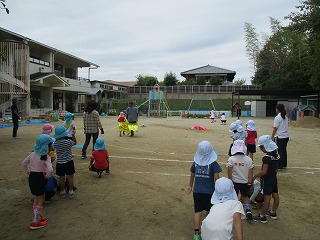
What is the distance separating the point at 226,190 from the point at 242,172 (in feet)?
4.02

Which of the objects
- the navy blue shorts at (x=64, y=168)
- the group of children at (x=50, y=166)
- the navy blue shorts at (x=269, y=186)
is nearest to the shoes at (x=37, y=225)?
the group of children at (x=50, y=166)

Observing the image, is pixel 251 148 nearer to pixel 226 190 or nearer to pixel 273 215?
pixel 273 215

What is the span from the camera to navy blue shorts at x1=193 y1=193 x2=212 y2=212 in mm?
3441

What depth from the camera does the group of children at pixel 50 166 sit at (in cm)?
385

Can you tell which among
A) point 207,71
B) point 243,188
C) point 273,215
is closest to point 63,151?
point 243,188

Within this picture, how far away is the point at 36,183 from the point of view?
152 inches

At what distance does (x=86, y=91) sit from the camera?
35875 millimetres

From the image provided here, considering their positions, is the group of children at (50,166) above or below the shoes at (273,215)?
above

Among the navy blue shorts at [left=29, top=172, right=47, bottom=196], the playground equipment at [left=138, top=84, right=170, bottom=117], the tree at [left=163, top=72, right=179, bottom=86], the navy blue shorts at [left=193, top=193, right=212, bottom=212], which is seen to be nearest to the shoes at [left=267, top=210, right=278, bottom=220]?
the navy blue shorts at [left=193, top=193, right=212, bottom=212]

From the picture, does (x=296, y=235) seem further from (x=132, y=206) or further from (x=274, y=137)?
(x=274, y=137)

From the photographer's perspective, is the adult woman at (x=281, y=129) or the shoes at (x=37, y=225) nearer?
the shoes at (x=37, y=225)

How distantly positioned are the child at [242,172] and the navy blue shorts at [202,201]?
69 cm

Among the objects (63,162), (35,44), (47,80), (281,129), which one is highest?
(35,44)

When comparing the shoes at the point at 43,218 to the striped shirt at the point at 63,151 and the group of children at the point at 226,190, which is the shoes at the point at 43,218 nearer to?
the striped shirt at the point at 63,151
